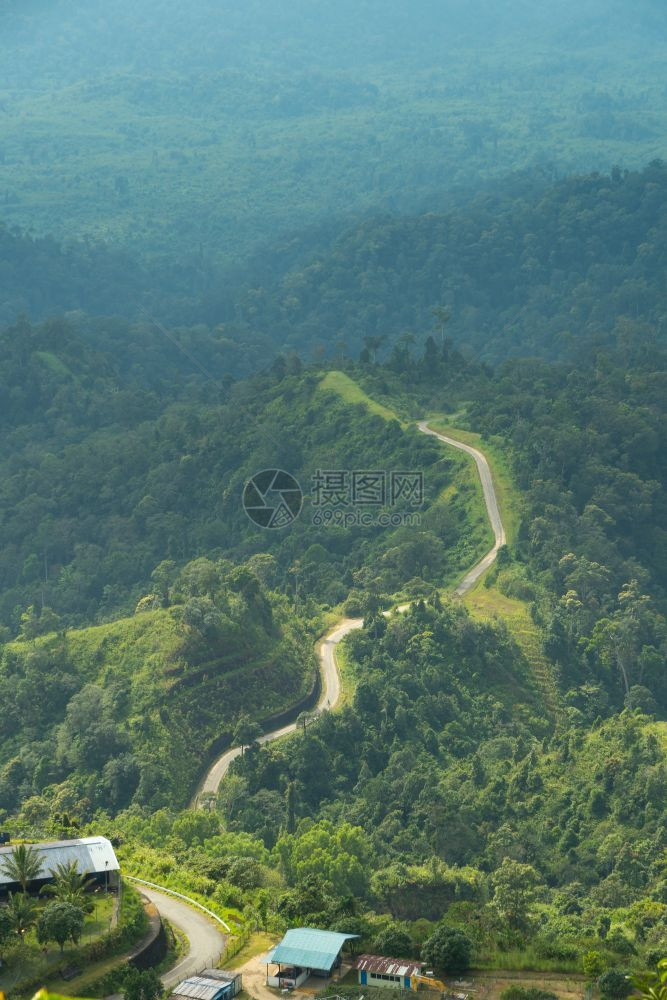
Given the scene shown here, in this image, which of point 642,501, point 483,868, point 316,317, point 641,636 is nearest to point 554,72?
point 316,317

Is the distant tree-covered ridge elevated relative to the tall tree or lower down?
lower down

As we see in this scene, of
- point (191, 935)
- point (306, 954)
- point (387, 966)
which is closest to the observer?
point (387, 966)

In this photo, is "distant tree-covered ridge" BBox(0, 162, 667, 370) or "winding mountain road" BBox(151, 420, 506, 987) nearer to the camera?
"winding mountain road" BBox(151, 420, 506, 987)

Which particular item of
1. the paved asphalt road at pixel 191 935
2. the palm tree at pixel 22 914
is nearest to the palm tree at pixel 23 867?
the palm tree at pixel 22 914

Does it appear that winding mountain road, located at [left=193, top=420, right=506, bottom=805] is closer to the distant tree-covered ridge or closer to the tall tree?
the tall tree

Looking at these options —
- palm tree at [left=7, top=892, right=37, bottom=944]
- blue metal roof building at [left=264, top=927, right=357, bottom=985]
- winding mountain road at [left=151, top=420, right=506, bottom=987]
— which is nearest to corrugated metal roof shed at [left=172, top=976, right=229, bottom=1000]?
winding mountain road at [left=151, top=420, right=506, bottom=987]

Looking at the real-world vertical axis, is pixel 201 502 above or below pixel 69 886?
below

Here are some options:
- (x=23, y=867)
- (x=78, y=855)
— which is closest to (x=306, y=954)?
(x=78, y=855)

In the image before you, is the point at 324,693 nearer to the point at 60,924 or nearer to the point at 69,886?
the point at 69,886

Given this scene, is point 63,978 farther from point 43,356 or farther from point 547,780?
point 43,356
